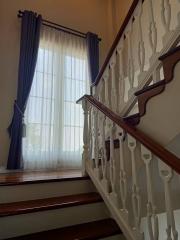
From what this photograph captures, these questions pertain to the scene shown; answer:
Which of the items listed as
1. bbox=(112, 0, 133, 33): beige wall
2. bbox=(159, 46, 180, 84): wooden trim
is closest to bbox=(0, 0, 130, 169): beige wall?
bbox=(112, 0, 133, 33): beige wall

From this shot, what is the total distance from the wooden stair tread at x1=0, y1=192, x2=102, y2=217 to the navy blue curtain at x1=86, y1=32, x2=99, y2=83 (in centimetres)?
248

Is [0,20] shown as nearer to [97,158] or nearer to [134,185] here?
[97,158]

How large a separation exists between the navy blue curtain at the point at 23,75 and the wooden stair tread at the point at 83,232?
1629mm

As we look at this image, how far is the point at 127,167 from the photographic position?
5.81 feet

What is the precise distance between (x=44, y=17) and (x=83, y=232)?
363cm

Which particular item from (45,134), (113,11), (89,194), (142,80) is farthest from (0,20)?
(89,194)

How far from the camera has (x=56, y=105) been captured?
358 cm

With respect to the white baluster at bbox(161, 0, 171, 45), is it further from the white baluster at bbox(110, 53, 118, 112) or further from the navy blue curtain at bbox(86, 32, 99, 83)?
the navy blue curtain at bbox(86, 32, 99, 83)

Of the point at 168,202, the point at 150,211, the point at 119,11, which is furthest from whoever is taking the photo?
the point at 119,11

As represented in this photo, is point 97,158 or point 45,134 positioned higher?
point 45,134

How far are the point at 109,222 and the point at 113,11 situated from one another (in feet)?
14.4

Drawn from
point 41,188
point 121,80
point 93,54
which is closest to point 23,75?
point 93,54

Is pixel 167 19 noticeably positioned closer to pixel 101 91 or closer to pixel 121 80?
pixel 121 80

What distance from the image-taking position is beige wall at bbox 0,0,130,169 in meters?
3.29
